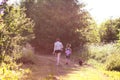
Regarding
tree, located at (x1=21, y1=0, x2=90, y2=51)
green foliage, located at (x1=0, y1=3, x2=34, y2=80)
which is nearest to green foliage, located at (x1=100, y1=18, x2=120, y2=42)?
tree, located at (x1=21, y1=0, x2=90, y2=51)

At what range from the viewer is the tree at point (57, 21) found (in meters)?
29.8

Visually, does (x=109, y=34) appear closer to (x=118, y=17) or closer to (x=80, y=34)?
(x=118, y=17)

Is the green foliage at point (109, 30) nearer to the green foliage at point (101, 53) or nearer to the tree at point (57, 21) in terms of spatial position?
the tree at point (57, 21)

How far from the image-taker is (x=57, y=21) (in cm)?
2983

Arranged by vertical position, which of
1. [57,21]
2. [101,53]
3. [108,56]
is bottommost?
[108,56]

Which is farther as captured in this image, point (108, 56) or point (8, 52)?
point (108, 56)

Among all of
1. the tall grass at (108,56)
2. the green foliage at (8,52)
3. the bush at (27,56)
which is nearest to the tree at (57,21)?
the tall grass at (108,56)

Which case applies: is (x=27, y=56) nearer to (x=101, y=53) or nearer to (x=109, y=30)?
(x=101, y=53)

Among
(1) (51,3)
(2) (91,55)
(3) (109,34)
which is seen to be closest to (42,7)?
(1) (51,3)

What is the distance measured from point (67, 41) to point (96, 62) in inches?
225

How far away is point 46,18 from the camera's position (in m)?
30.0

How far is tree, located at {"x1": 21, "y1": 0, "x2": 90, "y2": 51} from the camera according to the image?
97.7 ft

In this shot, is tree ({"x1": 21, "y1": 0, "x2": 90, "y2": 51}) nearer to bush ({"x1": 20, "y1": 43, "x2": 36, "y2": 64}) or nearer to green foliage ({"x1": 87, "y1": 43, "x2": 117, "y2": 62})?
green foliage ({"x1": 87, "y1": 43, "x2": 117, "y2": 62})

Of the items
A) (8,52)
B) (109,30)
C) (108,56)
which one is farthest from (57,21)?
(8,52)
